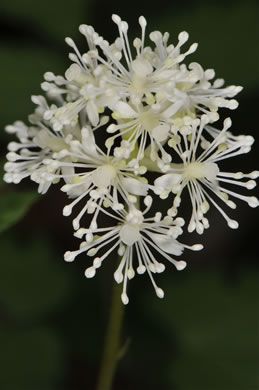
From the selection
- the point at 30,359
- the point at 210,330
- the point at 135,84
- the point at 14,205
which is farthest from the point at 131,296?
the point at 135,84

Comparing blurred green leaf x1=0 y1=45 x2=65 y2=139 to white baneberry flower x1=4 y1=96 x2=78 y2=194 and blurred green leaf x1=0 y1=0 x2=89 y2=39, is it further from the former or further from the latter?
white baneberry flower x1=4 y1=96 x2=78 y2=194

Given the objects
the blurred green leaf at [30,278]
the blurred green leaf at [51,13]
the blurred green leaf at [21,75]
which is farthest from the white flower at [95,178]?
the blurred green leaf at [51,13]

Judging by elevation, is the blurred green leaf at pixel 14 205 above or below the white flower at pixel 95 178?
below

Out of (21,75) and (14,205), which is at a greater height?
(21,75)

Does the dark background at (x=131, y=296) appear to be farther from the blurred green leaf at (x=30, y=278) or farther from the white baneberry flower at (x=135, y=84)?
the white baneberry flower at (x=135, y=84)

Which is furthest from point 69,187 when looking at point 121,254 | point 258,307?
point 258,307

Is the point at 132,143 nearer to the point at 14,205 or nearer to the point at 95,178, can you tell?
the point at 95,178

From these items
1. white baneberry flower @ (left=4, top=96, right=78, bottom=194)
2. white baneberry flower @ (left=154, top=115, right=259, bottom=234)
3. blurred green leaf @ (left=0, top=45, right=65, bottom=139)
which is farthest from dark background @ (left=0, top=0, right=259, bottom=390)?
white baneberry flower @ (left=154, top=115, right=259, bottom=234)
